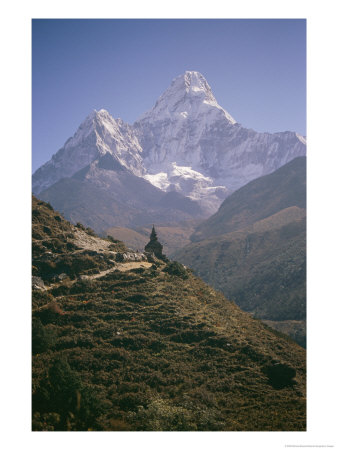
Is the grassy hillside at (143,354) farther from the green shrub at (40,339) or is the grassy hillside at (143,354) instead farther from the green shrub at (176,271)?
the green shrub at (176,271)

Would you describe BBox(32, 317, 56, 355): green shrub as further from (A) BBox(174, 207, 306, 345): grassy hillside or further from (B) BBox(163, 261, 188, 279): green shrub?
(A) BBox(174, 207, 306, 345): grassy hillside

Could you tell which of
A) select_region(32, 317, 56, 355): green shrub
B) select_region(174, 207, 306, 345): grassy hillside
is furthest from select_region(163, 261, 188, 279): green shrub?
select_region(174, 207, 306, 345): grassy hillside

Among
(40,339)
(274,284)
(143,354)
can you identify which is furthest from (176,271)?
(274,284)

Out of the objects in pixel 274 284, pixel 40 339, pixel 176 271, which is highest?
pixel 176 271

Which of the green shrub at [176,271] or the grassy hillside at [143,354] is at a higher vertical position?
the green shrub at [176,271]

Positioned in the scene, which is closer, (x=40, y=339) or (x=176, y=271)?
(x=40, y=339)

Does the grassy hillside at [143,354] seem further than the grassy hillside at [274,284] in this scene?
No

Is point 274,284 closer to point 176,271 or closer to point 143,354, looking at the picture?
point 176,271

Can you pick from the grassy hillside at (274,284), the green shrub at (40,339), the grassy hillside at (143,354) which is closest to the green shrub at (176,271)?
the grassy hillside at (143,354)
